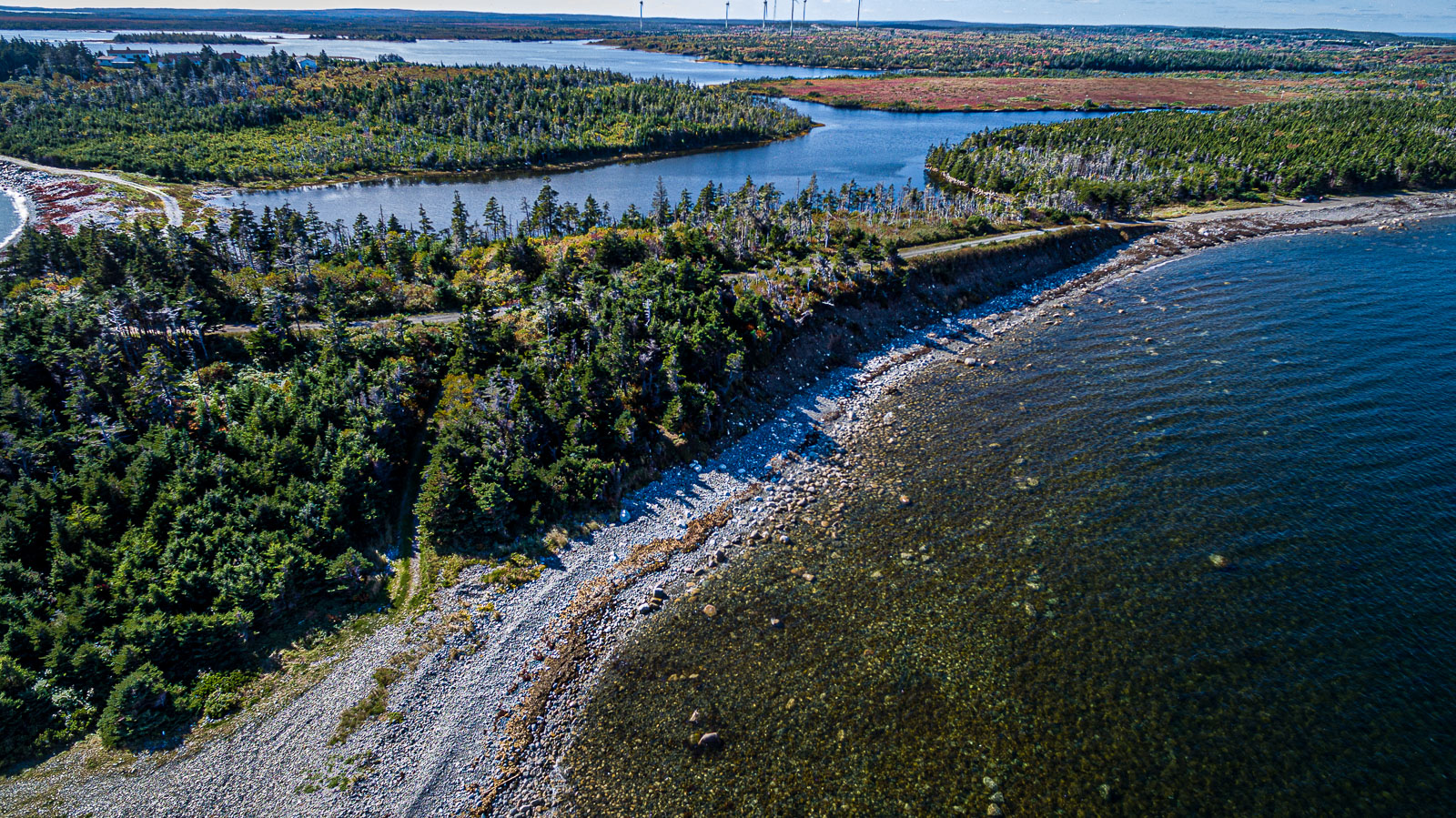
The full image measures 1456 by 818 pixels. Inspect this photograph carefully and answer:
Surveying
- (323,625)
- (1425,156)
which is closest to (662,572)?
(323,625)

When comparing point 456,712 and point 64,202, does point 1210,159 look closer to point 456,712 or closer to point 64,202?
point 456,712

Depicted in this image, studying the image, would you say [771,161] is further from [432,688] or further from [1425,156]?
[432,688]

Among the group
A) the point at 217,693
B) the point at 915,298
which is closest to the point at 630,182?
the point at 915,298

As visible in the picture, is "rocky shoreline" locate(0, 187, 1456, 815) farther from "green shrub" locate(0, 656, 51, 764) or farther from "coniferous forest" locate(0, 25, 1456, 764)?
"coniferous forest" locate(0, 25, 1456, 764)

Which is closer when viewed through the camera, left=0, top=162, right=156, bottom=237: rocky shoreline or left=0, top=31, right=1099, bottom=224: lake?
left=0, top=162, right=156, bottom=237: rocky shoreline

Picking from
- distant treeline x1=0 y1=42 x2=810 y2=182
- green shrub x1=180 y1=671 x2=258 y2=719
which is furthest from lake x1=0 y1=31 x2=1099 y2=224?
green shrub x1=180 y1=671 x2=258 y2=719

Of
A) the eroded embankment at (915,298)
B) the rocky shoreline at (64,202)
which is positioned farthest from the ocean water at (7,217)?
the eroded embankment at (915,298)

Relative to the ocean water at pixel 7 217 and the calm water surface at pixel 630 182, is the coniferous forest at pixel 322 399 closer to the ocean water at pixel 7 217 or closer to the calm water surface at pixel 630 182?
the calm water surface at pixel 630 182
